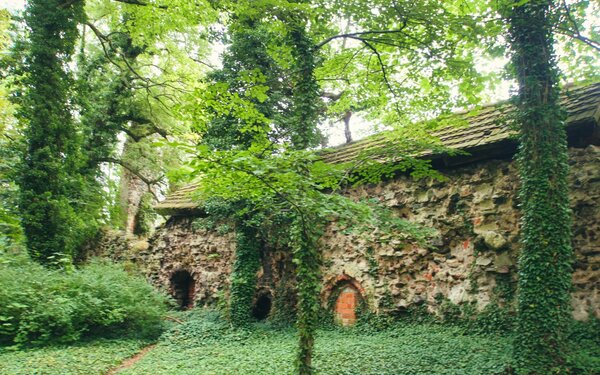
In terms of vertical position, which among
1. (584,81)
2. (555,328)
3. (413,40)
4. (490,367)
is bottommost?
(490,367)

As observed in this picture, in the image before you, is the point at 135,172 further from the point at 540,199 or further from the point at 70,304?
the point at 540,199

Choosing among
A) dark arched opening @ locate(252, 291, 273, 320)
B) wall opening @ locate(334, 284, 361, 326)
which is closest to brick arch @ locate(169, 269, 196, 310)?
dark arched opening @ locate(252, 291, 273, 320)

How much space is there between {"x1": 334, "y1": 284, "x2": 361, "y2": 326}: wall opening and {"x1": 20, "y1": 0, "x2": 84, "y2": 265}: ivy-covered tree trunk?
6.51 metres

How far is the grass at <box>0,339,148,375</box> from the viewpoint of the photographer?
212 inches

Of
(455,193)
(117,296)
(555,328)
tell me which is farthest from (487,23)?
(117,296)

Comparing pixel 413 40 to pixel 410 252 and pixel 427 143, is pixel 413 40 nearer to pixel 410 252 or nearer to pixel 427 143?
pixel 427 143

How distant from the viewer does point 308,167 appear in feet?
14.7

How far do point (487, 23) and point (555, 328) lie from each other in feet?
13.1

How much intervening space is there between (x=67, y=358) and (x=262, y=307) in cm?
490

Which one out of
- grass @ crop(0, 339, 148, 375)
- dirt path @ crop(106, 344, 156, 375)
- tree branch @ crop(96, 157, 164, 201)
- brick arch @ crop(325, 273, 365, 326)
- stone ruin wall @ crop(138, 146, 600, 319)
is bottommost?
dirt path @ crop(106, 344, 156, 375)

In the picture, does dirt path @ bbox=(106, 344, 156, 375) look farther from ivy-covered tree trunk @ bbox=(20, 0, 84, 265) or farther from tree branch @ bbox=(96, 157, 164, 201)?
tree branch @ bbox=(96, 157, 164, 201)

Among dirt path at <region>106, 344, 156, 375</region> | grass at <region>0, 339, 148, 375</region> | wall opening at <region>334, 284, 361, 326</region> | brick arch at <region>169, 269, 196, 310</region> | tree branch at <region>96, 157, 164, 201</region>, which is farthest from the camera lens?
tree branch at <region>96, 157, 164, 201</region>

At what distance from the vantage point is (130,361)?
6816 mm

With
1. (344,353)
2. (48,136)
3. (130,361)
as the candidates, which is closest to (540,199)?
(344,353)
